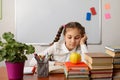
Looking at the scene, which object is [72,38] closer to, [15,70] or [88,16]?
[15,70]

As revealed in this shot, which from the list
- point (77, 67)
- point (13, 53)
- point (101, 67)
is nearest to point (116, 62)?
point (101, 67)

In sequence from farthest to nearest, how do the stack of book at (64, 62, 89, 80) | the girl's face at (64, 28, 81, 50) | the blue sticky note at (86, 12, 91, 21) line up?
the blue sticky note at (86, 12, 91, 21) < the girl's face at (64, 28, 81, 50) < the stack of book at (64, 62, 89, 80)

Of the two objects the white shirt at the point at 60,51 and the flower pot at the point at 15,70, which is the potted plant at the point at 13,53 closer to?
the flower pot at the point at 15,70

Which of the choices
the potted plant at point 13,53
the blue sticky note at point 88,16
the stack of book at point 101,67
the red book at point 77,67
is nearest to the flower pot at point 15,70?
the potted plant at point 13,53

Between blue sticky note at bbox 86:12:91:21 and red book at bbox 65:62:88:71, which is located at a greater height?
blue sticky note at bbox 86:12:91:21

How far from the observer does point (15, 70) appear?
1.41 metres

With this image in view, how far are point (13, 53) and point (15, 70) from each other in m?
0.12

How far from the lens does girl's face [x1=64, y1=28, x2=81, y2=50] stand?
231cm

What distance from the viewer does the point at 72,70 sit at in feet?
4.35

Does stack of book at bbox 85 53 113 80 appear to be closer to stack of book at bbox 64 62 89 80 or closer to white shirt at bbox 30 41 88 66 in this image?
stack of book at bbox 64 62 89 80

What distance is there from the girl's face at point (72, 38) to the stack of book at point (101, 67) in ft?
3.13

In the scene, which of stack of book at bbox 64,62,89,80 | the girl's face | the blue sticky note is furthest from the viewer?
the blue sticky note

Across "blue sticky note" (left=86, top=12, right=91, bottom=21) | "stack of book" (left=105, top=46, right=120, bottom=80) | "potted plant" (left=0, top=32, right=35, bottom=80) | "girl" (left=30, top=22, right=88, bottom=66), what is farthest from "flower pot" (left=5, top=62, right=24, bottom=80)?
"blue sticky note" (left=86, top=12, right=91, bottom=21)

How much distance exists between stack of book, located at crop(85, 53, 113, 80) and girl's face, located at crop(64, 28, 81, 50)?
95 cm
